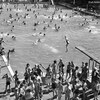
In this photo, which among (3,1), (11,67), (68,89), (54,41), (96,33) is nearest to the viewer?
(68,89)

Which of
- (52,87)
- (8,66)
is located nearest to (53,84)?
(52,87)

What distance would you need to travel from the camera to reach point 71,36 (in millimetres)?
36688

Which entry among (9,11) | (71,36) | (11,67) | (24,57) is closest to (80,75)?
(11,67)

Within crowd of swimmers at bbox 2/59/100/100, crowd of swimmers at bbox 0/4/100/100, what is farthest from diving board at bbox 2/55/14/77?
crowd of swimmers at bbox 2/59/100/100

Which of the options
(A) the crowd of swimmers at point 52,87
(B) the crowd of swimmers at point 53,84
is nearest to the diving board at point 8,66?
(B) the crowd of swimmers at point 53,84

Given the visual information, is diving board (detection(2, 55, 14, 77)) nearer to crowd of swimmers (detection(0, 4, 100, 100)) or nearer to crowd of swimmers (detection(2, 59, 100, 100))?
crowd of swimmers (detection(0, 4, 100, 100))

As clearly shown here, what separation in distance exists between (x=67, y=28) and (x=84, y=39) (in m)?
8.08

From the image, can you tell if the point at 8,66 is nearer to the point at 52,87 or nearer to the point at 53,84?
the point at 52,87

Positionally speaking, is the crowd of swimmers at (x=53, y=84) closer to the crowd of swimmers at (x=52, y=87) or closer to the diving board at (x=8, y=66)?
the crowd of swimmers at (x=52, y=87)

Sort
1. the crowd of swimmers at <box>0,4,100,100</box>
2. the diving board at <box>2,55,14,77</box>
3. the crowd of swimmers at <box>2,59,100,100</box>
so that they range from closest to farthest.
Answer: the crowd of swimmers at <box>2,59,100,100</box> → the crowd of swimmers at <box>0,4,100,100</box> → the diving board at <box>2,55,14,77</box>

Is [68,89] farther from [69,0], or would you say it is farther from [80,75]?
[69,0]

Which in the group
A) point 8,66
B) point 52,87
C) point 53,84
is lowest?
point 8,66

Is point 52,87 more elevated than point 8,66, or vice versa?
point 52,87

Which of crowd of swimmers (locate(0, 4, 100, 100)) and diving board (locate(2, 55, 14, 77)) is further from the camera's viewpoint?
diving board (locate(2, 55, 14, 77))
